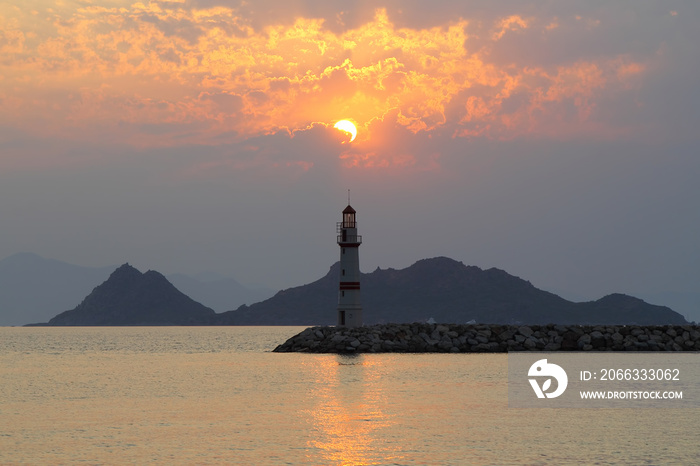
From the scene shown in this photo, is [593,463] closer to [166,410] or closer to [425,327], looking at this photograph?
[166,410]

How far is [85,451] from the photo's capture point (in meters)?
32.7

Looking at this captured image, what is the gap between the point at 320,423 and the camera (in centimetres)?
4041

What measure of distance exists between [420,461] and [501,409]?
51.2 ft

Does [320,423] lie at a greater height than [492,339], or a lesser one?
lesser

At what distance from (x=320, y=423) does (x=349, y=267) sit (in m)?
40.2

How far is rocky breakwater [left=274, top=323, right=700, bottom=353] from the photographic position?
→ 8438cm

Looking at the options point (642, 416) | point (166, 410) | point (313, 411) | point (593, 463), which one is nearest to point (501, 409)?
point (642, 416)

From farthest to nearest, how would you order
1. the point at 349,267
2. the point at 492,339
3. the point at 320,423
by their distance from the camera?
the point at 492,339
the point at 349,267
the point at 320,423

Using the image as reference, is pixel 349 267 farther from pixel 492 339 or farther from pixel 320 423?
pixel 320 423

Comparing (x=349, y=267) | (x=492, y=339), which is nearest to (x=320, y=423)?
(x=349, y=267)

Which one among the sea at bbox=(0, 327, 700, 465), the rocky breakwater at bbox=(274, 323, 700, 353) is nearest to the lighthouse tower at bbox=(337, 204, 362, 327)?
the rocky breakwater at bbox=(274, 323, 700, 353)

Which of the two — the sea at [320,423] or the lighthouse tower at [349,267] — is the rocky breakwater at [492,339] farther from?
the sea at [320,423]

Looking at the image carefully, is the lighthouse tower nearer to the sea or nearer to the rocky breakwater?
the rocky breakwater

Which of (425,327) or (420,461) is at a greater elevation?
(425,327)
